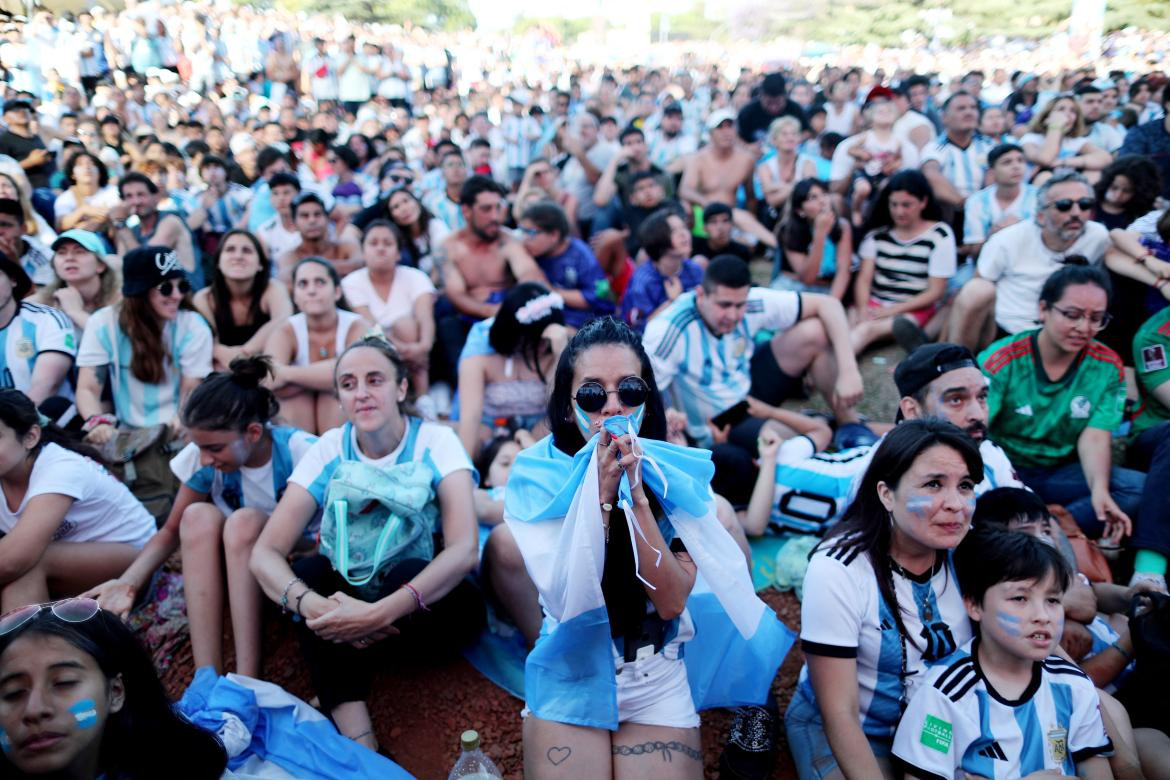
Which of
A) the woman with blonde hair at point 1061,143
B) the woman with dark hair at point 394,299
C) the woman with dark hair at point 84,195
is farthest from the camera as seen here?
the woman with blonde hair at point 1061,143

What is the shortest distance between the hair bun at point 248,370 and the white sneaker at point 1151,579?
3.73 m

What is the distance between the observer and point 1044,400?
3.77 meters

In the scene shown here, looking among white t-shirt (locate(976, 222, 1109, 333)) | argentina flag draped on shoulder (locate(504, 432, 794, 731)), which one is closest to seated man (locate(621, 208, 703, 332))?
white t-shirt (locate(976, 222, 1109, 333))

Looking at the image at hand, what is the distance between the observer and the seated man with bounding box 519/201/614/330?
568cm

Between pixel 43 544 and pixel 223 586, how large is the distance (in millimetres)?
646

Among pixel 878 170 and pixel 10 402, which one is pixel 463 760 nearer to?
pixel 10 402

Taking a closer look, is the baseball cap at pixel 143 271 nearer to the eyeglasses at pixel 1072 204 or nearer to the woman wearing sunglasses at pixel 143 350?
the woman wearing sunglasses at pixel 143 350

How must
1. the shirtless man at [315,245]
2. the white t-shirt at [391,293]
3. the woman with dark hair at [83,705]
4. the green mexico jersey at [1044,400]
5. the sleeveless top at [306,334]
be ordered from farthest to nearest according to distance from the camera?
the shirtless man at [315,245], the white t-shirt at [391,293], the sleeveless top at [306,334], the green mexico jersey at [1044,400], the woman with dark hair at [83,705]

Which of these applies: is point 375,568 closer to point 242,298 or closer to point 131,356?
point 131,356

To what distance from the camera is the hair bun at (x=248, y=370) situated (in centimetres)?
320

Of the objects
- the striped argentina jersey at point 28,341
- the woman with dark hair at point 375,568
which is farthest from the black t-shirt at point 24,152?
the woman with dark hair at point 375,568

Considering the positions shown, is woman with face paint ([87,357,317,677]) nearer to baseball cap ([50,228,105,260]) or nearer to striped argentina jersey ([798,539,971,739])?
striped argentina jersey ([798,539,971,739])

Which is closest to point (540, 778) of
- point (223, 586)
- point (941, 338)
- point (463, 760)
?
point (463, 760)

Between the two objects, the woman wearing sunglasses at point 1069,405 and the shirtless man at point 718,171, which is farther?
the shirtless man at point 718,171
